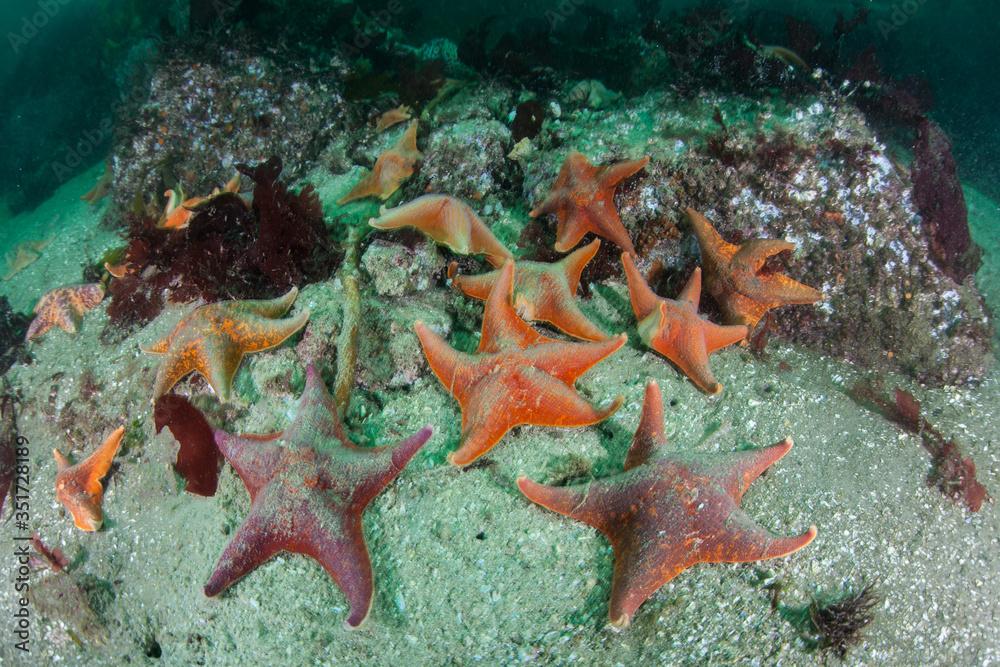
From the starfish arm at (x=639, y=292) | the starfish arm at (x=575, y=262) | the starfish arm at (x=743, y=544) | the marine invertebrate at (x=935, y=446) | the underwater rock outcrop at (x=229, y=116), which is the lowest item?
the marine invertebrate at (x=935, y=446)

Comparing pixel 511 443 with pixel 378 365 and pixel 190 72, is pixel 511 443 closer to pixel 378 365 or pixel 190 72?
pixel 378 365

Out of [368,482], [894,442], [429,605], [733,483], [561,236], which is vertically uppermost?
[561,236]

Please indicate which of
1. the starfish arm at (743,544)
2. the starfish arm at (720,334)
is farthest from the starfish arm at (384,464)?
the starfish arm at (720,334)

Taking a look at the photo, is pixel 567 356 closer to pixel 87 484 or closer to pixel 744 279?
pixel 744 279

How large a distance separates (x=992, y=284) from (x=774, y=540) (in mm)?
6576

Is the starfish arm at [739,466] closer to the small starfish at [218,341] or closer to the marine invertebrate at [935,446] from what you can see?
the marine invertebrate at [935,446]

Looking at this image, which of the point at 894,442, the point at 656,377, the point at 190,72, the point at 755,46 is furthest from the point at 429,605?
the point at 190,72

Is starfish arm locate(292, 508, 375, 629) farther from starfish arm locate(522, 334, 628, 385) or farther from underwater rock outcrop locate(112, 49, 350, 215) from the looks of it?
underwater rock outcrop locate(112, 49, 350, 215)

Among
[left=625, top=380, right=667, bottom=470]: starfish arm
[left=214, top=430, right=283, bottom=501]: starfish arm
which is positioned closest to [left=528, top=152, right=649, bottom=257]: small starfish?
[left=625, top=380, right=667, bottom=470]: starfish arm

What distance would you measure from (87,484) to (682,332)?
205 inches

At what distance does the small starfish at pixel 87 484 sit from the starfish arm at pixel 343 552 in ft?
7.64

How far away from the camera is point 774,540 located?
3162 mm

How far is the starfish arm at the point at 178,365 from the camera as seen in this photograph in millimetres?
4020

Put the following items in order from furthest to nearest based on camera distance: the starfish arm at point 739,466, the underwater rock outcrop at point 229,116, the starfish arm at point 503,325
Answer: the underwater rock outcrop at point 229,116 → the starfish arm at point 503,325 → the starfish arm at point 739,466
